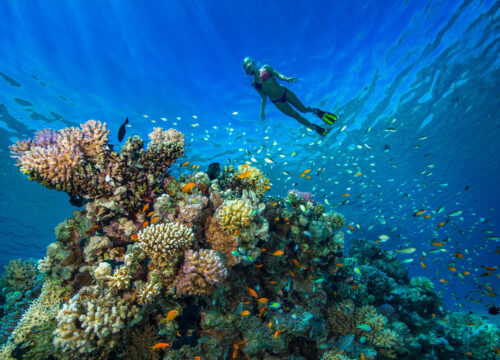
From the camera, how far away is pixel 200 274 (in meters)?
3.47

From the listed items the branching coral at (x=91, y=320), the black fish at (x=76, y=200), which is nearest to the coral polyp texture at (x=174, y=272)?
the branching coral at (x=91, y=320)

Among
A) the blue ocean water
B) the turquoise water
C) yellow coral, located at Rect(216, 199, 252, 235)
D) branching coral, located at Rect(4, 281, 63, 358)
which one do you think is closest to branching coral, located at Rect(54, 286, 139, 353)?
branching coral, located at Rect(4, 281, 63, 358)

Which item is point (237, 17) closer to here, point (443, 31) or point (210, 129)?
point (210, 129)

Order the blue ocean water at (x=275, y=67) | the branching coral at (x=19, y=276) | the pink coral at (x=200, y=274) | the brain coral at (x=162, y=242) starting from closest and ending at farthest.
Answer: the pink coral at (x=200, y=274) → the brain coral at (x=162, y=242) → the branching coral at (x=19, y=276) → the blue ocean water at (x=275, y=67)

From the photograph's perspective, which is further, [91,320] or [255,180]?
[255,180]

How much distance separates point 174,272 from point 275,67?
667 inches

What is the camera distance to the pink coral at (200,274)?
3.43 m

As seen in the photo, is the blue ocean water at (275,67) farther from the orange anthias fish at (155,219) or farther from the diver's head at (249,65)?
the orange anthias fish at (155,219)

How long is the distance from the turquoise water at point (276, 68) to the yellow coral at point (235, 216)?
15.9 ft

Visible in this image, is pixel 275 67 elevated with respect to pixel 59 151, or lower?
elevated

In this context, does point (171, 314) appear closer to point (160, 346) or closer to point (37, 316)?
point (160, 346)

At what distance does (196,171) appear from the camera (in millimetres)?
5633

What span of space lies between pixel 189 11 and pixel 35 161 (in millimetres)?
12518

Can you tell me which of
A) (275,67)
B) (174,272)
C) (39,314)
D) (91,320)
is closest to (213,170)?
(174,272)
